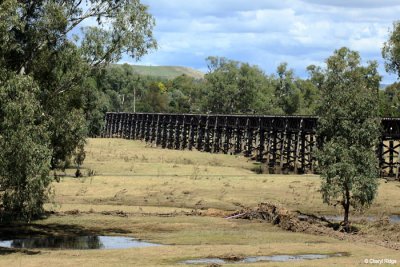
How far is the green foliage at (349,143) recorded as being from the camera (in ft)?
106

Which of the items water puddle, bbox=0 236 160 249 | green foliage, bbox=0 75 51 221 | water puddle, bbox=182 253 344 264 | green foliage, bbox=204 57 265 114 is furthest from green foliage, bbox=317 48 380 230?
green foliage, bbox=204 57 265 114

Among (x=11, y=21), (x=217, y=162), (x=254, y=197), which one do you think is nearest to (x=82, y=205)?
(x=254, y=197)

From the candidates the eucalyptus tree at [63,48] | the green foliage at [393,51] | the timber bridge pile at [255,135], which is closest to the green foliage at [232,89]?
the timber bridge pile at [255,135]

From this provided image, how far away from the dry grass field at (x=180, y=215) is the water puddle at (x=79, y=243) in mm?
930

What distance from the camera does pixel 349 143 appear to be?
109 ft

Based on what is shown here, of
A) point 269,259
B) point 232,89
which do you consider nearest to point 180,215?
point 269,259

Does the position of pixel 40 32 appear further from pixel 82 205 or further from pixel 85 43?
pixel 82 205

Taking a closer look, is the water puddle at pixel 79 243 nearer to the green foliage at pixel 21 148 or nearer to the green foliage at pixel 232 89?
the green foliage at pixel 21 148

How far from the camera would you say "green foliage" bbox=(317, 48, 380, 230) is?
32.4 meters

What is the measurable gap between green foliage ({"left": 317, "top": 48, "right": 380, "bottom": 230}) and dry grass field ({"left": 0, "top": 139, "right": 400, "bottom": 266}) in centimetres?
224

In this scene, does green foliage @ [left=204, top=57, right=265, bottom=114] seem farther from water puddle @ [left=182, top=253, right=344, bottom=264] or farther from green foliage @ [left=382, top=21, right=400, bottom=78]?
water puddle @ [left=182, top=253, right=344, bottom=264]

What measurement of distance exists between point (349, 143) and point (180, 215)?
969cm

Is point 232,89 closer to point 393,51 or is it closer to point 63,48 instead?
point 393,51

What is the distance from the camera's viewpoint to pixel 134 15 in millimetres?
29844
